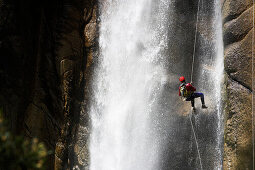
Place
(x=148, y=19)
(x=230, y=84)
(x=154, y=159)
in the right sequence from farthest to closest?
1. (x=148, y=19)
2. (x=154, y=159)
3. (x=230, y=84)

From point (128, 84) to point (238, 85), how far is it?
152 inches

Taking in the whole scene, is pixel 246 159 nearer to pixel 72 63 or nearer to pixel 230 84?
pixel 230 84

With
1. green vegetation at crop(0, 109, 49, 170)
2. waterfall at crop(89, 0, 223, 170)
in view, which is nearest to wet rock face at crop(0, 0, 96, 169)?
waterfall at crop(89, 0, 223, 170)

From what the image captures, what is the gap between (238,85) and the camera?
245 inches

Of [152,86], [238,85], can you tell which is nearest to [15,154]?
[238,85]

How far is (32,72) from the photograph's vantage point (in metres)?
9.74

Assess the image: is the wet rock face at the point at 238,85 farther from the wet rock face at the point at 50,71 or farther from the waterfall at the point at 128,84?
the wet rock face at the point at 50,71

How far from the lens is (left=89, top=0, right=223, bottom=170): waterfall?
7.77m

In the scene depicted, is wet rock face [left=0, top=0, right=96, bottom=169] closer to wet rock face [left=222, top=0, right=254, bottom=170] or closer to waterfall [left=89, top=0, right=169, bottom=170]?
waterfall [left=89, top=0, right=169, bottom=170]

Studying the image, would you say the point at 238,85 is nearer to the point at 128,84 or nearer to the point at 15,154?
the point at 128,84

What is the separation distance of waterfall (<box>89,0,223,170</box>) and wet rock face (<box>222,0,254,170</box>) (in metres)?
0.88

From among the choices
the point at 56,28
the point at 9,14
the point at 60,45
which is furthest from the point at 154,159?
the point at 9,14

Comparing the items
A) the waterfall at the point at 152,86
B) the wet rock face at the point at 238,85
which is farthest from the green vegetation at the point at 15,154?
the waterfall at the point at 152,86

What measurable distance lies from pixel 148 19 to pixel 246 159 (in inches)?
213
